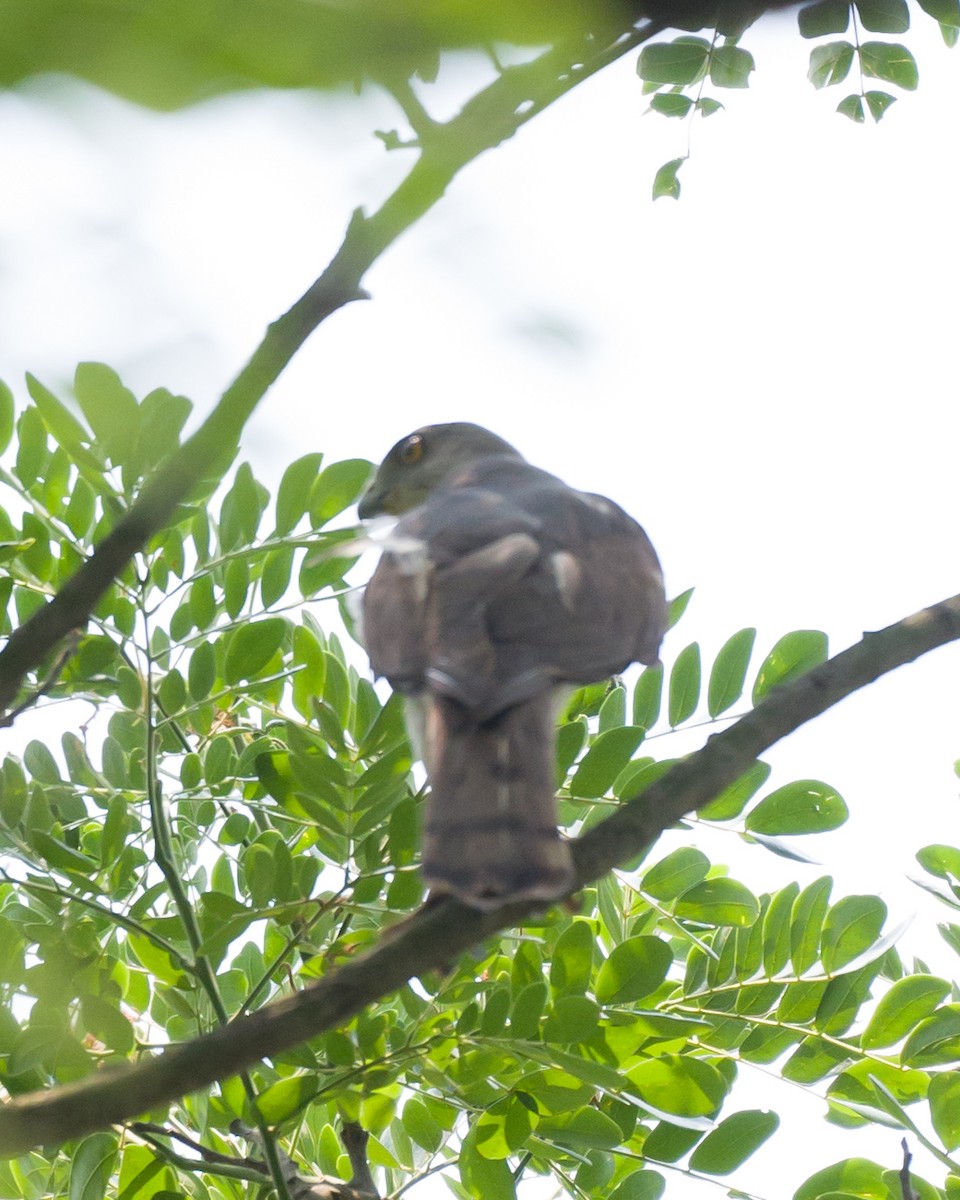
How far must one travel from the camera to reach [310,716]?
302cm

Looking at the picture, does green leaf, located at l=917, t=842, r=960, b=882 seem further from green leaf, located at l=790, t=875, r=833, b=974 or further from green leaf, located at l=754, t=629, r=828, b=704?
green leaf, located at l=754, t=629, r=828, b=704

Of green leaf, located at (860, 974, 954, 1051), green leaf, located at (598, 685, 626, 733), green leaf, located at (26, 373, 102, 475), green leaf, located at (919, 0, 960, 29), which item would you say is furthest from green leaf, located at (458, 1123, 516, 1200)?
green leaf, located at (919, 0, 960, 29)

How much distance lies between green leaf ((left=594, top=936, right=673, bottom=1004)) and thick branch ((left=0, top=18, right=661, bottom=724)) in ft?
4.13

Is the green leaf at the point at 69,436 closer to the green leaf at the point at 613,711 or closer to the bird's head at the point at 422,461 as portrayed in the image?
the green leaf at the point at 613,711

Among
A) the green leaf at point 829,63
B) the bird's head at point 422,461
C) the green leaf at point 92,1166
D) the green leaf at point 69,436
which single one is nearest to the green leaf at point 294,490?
the green leaf at point 69,436

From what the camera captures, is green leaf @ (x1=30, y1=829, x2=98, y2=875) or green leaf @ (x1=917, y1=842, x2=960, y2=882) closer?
green leaf @ (x1=30, y1=829, x2=98, y2=875)

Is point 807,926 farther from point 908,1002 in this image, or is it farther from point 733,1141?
point 733,1141

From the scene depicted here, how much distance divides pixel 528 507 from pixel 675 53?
1.47m

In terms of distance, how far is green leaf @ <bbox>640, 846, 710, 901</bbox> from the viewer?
3.03m

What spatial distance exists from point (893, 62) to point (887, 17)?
34 cm

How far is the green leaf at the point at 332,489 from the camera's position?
10.2 ft

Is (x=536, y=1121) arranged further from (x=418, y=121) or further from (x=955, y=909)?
(x=418, y=121)

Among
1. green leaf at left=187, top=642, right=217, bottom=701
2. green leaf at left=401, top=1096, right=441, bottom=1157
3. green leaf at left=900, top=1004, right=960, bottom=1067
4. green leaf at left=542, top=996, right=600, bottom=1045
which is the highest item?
green leaf at left=187, top=642, right=217, bottom=701

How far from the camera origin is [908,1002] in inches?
112
